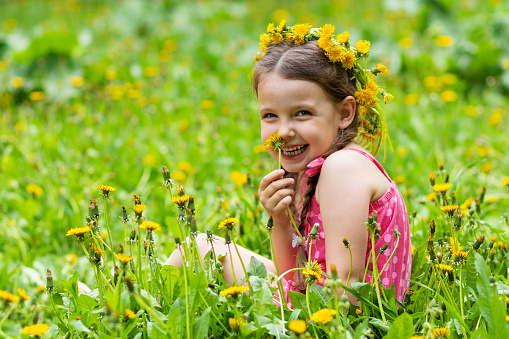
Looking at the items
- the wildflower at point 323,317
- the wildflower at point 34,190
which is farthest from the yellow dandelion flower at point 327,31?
the wildflower at point 34,190

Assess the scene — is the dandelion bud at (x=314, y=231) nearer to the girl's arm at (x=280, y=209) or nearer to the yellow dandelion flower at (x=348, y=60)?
the girl's arm at (x=280, y=209)

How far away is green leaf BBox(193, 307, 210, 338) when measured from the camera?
1.49 meters

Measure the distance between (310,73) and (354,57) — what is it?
0.55ft

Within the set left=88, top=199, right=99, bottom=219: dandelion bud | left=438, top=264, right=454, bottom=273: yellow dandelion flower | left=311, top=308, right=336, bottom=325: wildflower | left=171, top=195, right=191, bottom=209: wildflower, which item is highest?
left=171, top=195, right=191, bottom=209: wildflower

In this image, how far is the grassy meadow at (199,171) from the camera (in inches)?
61.7

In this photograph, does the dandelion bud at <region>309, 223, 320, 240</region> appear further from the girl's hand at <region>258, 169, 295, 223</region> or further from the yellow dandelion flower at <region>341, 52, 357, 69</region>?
the yellow dandelion flower at <region>341, 52, 357, 69</region>

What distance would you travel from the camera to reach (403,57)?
16.3 feet

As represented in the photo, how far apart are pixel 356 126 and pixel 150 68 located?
360cm

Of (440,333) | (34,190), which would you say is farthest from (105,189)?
(34,190)

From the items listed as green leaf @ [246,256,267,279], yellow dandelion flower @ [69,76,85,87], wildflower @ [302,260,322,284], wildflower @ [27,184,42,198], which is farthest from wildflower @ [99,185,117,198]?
yellow dandelion flower @ [69,76,85,87]

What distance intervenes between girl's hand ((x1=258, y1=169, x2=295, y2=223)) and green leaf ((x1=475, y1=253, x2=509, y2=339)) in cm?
54

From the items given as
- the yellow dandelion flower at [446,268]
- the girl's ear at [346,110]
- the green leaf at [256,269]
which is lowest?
the green leaf at [256,269]

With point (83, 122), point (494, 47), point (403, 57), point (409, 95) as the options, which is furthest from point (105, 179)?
point (494, 47)

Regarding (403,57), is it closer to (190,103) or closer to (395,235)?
(190,103)
